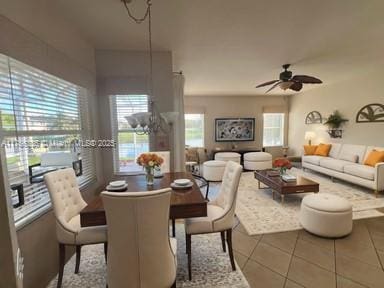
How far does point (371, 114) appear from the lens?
5.00 m

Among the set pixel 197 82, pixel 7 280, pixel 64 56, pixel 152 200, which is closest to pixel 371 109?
pixel 197 82

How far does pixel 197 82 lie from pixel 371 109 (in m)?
4.27

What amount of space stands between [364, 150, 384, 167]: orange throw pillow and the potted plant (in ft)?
4.87

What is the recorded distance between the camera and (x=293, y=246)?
2.50 meters

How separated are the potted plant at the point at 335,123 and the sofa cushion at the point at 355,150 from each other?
23.3 inches

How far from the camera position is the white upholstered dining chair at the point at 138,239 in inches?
51.3

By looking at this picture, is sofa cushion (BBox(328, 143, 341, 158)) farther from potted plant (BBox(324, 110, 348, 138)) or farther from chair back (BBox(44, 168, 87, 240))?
chair back (BBox(44, 168, 87, 240))

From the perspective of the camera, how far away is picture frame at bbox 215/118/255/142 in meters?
7.93

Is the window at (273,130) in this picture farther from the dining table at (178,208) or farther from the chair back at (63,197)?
the chair back at (63,197)

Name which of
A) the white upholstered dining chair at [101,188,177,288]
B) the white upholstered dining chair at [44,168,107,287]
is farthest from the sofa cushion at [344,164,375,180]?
the white upholstered dining chair at [44,168,107,287]

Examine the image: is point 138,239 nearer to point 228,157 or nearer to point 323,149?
point 228,157

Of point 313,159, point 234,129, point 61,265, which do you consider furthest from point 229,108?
point 61,265

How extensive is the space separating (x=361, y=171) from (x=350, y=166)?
328 millimetres

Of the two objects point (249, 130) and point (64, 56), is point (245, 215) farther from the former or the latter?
point (249, 130)
